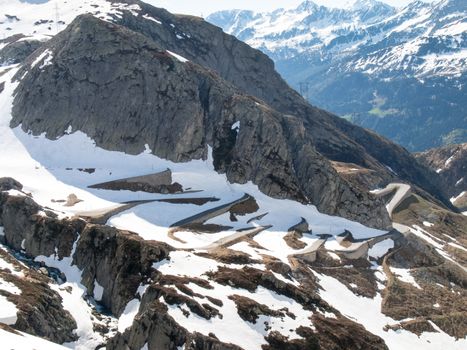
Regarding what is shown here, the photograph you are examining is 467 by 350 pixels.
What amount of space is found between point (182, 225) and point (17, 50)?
345ft

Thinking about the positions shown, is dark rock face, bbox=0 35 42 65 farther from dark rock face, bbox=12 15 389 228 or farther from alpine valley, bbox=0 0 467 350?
dark rock face, bbox=12 15 389 228

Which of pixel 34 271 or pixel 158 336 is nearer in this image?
pixel 158 336

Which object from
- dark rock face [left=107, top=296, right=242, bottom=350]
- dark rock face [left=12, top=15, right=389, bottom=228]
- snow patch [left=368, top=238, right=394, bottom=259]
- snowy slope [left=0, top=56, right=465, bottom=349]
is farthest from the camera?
dark rock face [left=12, top=15, right=389, bottom=228]

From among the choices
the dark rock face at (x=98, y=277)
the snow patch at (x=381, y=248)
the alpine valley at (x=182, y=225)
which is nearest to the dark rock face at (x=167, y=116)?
the alpine valley at (x=182, y=225)

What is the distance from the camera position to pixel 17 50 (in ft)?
581

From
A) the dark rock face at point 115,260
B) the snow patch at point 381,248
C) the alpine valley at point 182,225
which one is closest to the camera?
the alpine valley at point 182,225

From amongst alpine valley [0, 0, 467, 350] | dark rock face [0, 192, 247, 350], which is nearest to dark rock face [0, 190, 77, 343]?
dark rock face [0, 192, 247, 350]

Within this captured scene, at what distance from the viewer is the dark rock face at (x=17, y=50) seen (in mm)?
174375

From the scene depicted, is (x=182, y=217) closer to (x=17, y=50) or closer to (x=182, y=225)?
(x=182, y=225)

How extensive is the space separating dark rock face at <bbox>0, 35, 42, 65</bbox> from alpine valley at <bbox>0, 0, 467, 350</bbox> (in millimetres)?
692

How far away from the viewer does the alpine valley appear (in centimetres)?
7050

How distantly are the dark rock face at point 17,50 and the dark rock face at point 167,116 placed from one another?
1369 inches

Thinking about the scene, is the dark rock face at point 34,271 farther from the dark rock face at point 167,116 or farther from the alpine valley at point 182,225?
the dark rock face at point 167,116

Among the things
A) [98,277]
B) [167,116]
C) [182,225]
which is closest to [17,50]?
[167,116]
